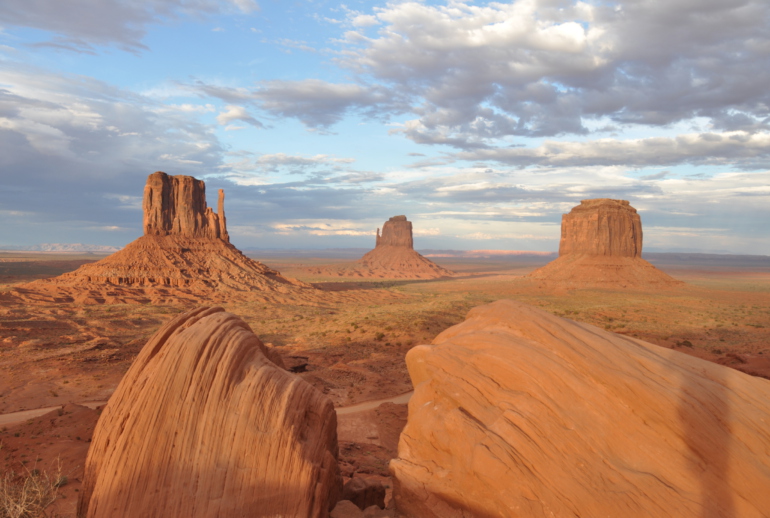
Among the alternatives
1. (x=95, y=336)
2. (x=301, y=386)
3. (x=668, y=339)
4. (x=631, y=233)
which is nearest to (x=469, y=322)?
(x=301, y=386)

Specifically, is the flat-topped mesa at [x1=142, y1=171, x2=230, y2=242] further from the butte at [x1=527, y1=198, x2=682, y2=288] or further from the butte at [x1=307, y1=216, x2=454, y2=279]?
the butte at [x1=527, y1=198, x2=682, y2=288]

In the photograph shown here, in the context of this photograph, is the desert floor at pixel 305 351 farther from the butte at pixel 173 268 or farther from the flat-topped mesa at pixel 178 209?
the flat-topped mesa at pixel 178 209

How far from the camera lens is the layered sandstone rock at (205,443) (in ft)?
20.4

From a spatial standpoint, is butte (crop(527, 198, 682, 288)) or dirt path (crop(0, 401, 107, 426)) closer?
dirt path (crop(0, 401, 107, 426))

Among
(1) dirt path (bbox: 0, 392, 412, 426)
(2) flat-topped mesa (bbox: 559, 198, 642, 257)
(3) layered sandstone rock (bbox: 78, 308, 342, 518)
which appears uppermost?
(2) flat-topped mesa (bbox: 559, 198, 642, 257)

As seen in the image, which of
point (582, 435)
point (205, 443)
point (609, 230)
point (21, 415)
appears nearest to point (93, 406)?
point (21, 415)

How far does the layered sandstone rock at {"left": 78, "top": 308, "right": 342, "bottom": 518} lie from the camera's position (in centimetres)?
621

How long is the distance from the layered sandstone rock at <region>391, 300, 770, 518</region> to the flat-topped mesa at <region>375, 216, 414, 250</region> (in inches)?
5748

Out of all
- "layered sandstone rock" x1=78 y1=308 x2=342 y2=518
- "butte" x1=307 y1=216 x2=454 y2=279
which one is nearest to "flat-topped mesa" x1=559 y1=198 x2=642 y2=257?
"butte" x1=307 y1=216 x2=454 y2=279

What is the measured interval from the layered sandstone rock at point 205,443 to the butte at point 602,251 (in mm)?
78189

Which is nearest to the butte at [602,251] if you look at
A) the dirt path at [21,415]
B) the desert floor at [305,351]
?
the desert floor at [305,351]

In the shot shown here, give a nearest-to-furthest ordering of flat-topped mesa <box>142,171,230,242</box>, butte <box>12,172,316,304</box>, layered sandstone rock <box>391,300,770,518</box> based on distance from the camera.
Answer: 1. layered sandstone rock <box>391,300,770,518</box>
2. butte <box>12,172,316,304</box>
3. flat-topped mesa <box>142,171,230,242</box>

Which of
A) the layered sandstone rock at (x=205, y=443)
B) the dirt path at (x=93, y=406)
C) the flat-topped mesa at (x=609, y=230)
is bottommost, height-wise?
the dirt path at (x=93, y=406)

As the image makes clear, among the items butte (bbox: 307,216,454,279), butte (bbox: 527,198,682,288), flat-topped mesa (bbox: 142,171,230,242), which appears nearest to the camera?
flat-topped mesa (bbox: 142,171,230,242)
